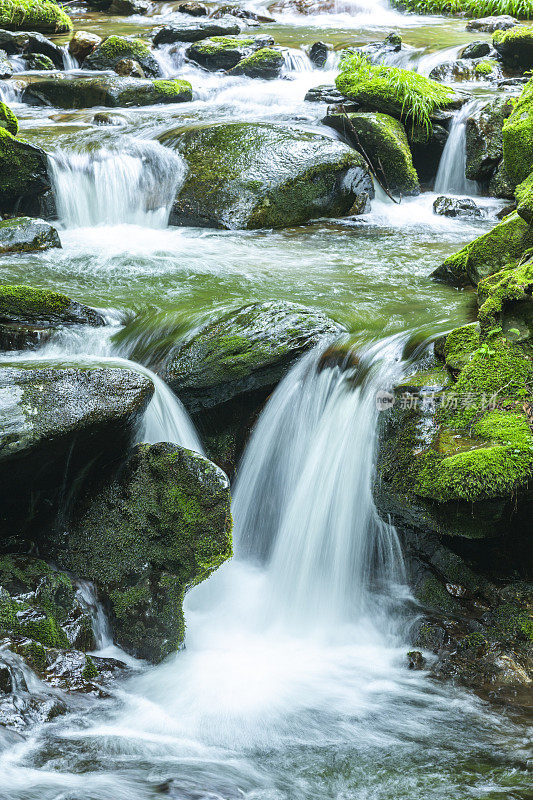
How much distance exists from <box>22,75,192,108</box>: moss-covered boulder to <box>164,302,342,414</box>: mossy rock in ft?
31.9

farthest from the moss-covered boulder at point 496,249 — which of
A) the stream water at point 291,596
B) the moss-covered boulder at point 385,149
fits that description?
the moss-covered boulder at point 385,149

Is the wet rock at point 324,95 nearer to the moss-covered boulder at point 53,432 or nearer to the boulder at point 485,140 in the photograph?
the boulder at point 485,140

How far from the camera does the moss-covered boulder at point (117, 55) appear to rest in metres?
15.9

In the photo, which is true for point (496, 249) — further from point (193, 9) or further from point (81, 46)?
point (193, 9)

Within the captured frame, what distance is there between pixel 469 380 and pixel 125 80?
12227 mm

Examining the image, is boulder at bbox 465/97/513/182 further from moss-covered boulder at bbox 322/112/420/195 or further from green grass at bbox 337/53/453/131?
moss-covered boulder at bbox 322/112/420/195

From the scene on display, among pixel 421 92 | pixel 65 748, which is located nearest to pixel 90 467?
pixel 65 748

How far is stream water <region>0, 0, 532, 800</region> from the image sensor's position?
2816 millimetres

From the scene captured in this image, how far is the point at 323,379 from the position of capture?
489 centimetres

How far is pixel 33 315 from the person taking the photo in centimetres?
541

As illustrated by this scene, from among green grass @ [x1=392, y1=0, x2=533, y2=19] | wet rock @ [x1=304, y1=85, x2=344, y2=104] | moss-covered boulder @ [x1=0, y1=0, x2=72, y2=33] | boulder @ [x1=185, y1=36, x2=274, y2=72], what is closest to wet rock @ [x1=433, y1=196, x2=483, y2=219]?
wet rock @ [x1=304, y1=85, x2=344, y2=104]

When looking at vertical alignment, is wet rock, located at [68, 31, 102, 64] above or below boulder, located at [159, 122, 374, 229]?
above

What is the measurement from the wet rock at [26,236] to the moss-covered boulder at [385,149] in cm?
499

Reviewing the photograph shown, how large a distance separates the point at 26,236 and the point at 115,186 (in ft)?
6.68
